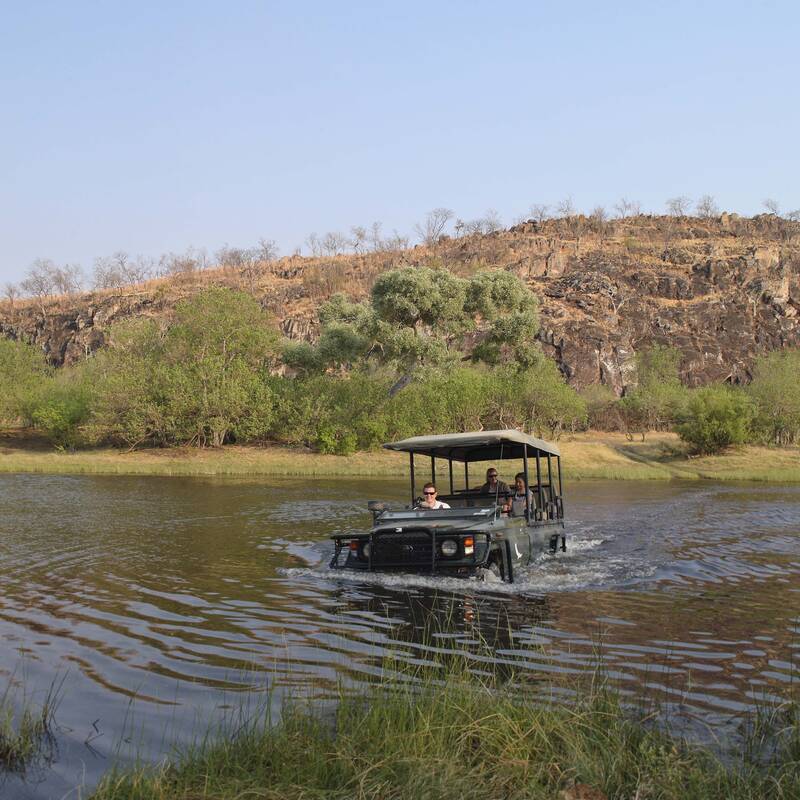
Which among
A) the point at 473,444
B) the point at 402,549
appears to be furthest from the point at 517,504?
the point at 402,549

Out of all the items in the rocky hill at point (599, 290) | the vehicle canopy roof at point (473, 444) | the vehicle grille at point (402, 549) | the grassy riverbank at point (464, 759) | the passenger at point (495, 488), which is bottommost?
the vehicle grille at point (402, 549)

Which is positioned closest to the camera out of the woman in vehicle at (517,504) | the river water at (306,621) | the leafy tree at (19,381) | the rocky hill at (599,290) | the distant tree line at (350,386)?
the river water at (306,621)

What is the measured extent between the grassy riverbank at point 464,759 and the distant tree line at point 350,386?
4531 cm

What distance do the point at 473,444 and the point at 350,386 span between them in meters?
38.0

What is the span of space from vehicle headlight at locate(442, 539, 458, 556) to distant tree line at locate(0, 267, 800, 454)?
1499 inches

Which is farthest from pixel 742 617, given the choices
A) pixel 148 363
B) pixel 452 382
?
pixel 148 363

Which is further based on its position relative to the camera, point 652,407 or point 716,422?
point 652,407

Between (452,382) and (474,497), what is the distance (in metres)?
37.2

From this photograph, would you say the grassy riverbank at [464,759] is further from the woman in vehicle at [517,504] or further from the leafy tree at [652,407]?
the leafy tree at [652,407]

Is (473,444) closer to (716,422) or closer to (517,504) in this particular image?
(517,504)

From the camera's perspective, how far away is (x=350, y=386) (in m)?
54.7

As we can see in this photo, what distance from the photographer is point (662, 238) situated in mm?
147625

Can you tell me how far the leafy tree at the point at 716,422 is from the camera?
5222cm

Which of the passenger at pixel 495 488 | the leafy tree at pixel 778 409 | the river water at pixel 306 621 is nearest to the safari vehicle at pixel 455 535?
the passenger at pixel 495 488
